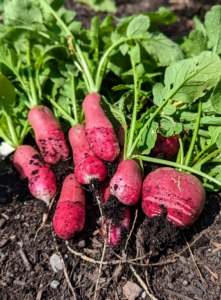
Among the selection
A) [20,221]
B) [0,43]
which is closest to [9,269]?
[20,221]

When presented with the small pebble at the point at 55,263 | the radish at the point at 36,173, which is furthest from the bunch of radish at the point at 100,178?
the small pebble at the point at 55,263

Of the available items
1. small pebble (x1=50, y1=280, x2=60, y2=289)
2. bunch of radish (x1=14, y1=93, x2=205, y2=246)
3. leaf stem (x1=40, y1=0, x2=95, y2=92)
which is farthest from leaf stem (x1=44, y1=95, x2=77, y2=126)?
small pebble (x1=50, y1=280, x2=60, y2=289)

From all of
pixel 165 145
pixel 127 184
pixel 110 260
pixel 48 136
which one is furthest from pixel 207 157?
pixel 48 136

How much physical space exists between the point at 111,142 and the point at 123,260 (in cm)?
63

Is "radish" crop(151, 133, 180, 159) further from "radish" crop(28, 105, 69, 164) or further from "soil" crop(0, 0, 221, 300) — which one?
"radish" crop(28, 105, 69, 164)

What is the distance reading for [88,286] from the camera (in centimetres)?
193

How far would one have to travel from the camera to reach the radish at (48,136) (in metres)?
2.28

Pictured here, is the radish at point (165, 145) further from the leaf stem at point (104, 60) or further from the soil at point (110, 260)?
the leaf stem at point (104, 60)

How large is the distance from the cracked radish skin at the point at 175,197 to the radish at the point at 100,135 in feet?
0.88

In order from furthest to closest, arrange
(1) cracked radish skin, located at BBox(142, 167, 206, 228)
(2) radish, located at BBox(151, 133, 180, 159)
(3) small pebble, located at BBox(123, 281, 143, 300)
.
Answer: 1. (2) radish, located at BBox(151, 133, 180, 159)
2. (1) cracked radish skin, located at BBox(142, 167, 206, 228)
3. (3) small pebble, located at BBox(123, 281, 143, 300)

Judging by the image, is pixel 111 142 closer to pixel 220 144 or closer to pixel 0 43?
pixel 220 144

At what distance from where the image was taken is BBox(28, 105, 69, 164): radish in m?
2.28

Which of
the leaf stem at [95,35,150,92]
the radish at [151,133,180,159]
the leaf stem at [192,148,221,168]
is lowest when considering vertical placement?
the leaf stem at [192,148,221,168]

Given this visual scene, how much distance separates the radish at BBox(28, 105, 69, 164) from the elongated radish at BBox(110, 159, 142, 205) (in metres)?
0.40
